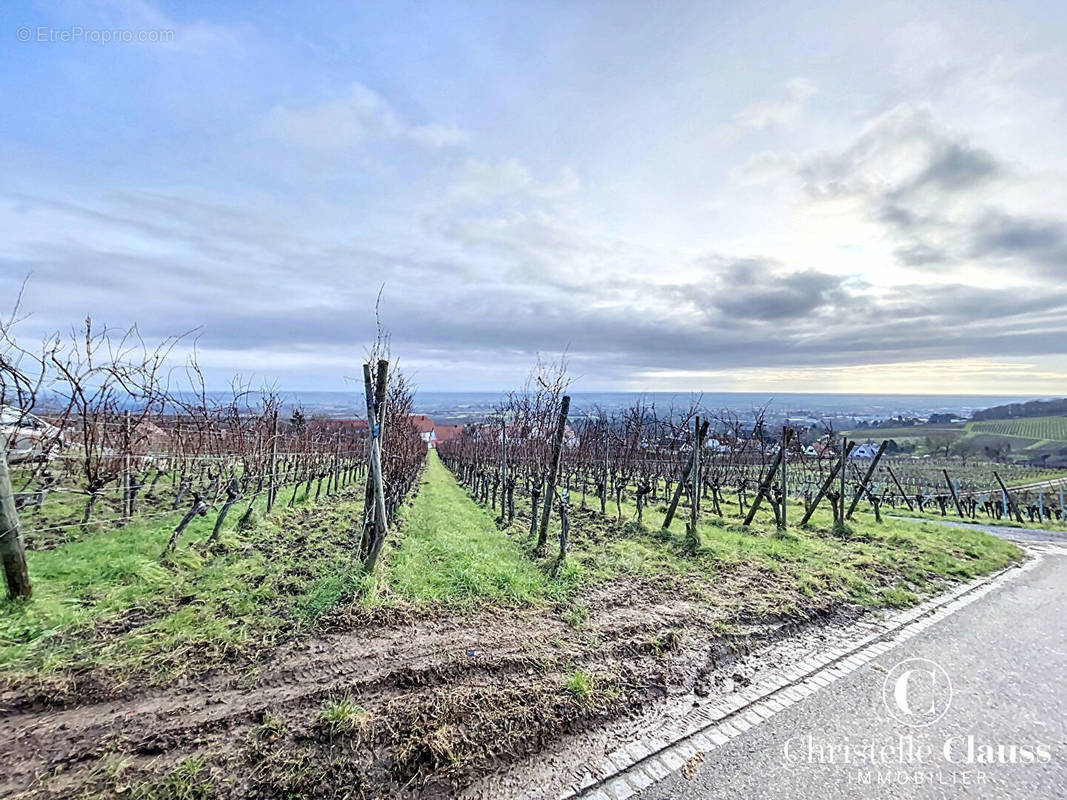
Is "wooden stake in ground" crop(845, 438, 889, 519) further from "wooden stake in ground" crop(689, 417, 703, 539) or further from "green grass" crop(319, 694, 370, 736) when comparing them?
"green grass" crop(319, 694, 370, 736)

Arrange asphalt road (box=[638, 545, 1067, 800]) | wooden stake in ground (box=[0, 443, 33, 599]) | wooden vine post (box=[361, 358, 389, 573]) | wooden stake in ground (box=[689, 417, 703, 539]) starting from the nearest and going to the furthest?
asphalt road (box=[638, 545, 1067, 800]) < wooden stake in ground (box=[0, 443, 33, 599]) < wooden vine post (box=[361, 358, 389, 573]) < wooden stake in ground (box=[689, 417, 703, 539])

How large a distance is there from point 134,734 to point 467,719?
2051 millimetres

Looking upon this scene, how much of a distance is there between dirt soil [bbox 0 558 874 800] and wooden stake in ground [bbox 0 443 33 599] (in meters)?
1.64

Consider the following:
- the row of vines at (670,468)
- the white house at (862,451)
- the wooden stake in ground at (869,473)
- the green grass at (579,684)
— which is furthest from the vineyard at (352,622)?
the white house at (862,451)

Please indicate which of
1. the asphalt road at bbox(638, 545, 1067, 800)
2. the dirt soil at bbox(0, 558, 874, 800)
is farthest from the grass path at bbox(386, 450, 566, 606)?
the asphalt road at bbox(638, 545, 1067, 800)

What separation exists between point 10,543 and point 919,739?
7650 millimetres

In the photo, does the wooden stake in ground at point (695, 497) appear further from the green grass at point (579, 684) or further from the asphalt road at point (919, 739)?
the green grass at point (579, 684)

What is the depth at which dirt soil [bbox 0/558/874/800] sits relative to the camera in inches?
97.5

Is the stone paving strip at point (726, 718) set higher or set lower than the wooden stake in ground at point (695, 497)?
lower

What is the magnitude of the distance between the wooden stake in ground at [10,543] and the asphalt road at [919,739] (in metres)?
5.69

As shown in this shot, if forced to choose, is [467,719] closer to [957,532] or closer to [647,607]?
[647,607]

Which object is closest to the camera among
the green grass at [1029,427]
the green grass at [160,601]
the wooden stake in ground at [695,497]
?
the green grass at [160,601]

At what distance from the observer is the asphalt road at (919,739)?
2656 mm

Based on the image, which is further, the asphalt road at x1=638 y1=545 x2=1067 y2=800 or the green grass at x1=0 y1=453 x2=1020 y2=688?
the green grass at x1=0 y1=453 x2=1020 y2=688
